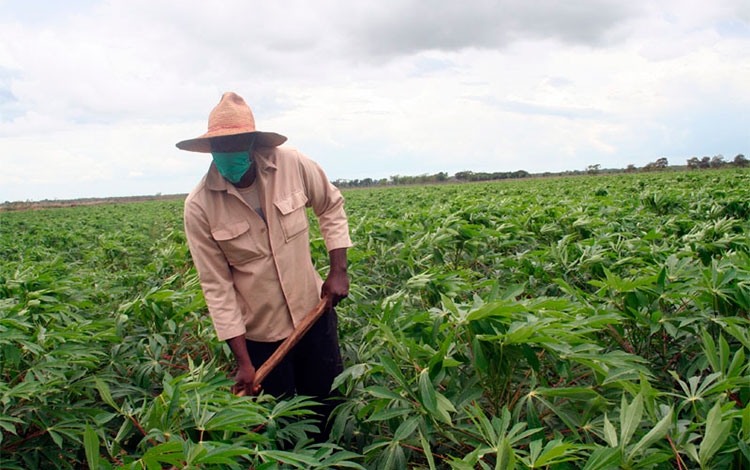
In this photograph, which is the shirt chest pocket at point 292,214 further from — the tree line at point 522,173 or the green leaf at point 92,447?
the tree line at point 522,173

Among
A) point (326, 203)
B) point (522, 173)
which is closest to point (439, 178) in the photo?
point (522, 173)

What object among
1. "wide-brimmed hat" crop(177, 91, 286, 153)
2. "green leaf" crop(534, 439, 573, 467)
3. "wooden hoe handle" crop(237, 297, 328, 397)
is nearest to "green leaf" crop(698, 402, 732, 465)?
"green leaf" crop(534, 439, 573, 467)

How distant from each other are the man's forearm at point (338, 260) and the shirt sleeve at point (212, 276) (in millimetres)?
576

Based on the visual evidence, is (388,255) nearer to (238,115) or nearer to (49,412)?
(238,115)

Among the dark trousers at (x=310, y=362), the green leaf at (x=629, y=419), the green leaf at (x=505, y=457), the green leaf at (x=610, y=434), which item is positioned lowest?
the dark trousers at (x=310, y=362)

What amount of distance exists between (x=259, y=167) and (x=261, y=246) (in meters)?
0.43

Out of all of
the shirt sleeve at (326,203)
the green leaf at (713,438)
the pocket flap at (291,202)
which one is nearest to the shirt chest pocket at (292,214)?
the pocket flap at (291,202)

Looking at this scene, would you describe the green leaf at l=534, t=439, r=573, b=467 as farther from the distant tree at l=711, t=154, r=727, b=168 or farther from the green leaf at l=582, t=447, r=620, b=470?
the distant tree at l=711, t=154, r=727, b=168

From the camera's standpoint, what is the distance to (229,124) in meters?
2.11

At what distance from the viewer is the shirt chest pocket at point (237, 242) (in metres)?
2.22

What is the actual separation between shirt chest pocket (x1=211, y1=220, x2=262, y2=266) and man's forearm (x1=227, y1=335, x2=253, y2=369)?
16.2 inches

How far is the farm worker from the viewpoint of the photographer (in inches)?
85.8

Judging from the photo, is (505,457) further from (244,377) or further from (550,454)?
(244,377)

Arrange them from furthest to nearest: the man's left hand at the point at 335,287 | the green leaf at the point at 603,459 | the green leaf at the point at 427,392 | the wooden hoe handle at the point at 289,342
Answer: the man's left hand at the point at 335,287 < the wooden hoe handle at the point at 289,342 < the green leaf at the point at 427,392 < the green leaf at the point at 603,459
